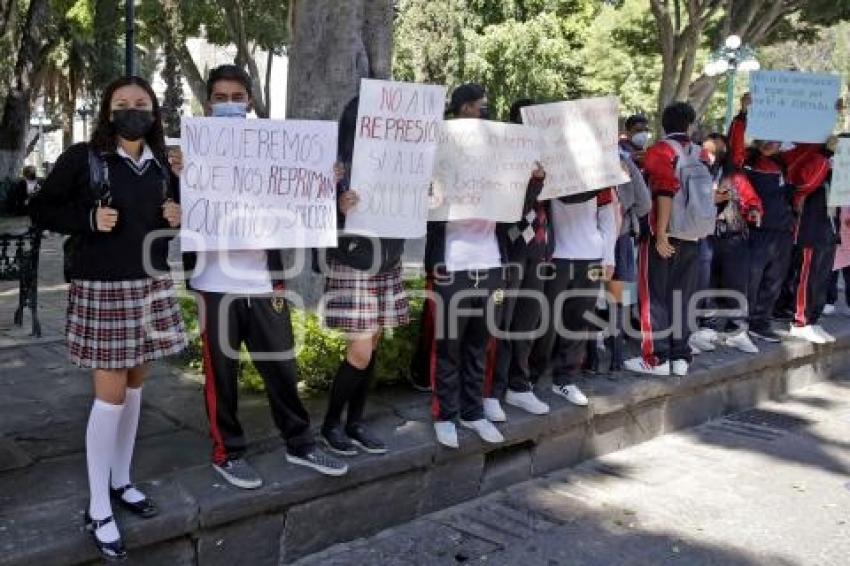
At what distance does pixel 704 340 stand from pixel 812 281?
1263 millimetres

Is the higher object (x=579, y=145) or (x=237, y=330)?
(x=579, y=145)

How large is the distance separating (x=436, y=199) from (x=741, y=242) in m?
3.61

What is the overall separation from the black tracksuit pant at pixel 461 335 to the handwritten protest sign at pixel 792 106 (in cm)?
310

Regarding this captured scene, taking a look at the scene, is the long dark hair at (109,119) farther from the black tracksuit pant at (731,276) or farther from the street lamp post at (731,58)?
the street lamp post at (731,58)

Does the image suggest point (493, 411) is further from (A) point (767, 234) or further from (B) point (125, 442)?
(A) point (767, 234)

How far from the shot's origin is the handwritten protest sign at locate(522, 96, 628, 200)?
5.00 meters

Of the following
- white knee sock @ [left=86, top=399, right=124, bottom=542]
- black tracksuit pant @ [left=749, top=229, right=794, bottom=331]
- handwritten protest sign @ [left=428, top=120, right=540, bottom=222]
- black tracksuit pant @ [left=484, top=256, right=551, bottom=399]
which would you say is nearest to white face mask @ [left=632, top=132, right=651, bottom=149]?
black tracksuit pant @ [left=484, top=256, right=551, bottom=399]

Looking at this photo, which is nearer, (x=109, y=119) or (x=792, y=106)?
(x=109, y=119)

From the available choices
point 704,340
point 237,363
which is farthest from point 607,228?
point 237,363

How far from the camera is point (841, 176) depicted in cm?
724

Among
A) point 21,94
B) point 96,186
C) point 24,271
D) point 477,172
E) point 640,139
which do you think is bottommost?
point 24,271

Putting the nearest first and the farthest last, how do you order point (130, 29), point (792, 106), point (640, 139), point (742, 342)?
point (640, 139), point (792, 106), point (742, 342), point (130, 29)

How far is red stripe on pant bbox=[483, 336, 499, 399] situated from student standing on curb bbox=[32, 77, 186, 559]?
2061 millimetres

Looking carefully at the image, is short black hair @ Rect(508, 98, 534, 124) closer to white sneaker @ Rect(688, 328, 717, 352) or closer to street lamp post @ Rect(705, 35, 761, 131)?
white sneaker @ Rect(688, 328, 717, 352)
